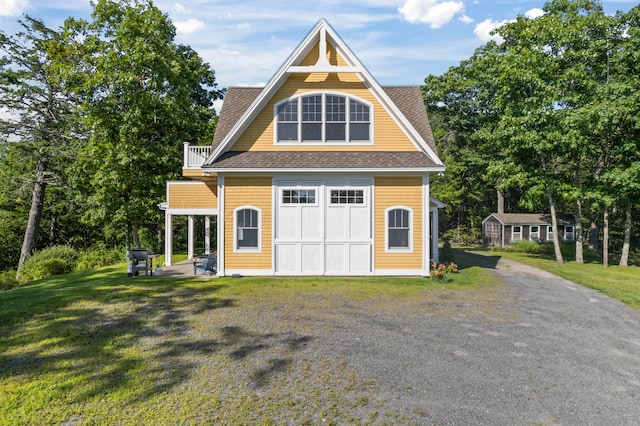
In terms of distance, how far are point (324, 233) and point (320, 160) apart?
2870 millimetres

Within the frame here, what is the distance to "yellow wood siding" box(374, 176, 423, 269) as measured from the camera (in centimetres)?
1520

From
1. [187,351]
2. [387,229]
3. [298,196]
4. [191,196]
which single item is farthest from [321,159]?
[187,351]

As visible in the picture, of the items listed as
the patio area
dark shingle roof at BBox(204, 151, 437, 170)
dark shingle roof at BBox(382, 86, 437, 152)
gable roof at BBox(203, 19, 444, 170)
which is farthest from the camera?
dark shingle roof at BBox(382, 86, 437, 152)

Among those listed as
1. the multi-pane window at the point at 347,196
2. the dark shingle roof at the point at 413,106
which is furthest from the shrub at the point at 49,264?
the dark shingle roof at the point at 413,106

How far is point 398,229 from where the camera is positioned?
50.2 ft

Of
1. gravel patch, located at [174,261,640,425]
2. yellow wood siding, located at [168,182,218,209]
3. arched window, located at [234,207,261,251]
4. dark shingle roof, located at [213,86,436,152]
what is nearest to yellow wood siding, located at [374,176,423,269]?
dark shingle roof, located at [213,86,436,152]

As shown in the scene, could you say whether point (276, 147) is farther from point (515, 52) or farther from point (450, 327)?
point (515, 52)

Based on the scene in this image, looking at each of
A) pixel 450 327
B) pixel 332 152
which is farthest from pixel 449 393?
pixel 332 152

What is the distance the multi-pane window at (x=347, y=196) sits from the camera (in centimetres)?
1526

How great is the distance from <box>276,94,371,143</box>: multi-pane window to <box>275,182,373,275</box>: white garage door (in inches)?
81.4

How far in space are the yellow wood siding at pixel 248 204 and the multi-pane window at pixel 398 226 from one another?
475cm

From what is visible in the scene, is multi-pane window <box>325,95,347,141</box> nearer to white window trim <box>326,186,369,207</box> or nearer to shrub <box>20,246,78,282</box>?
white window trim <box>326,186,369,207</box>

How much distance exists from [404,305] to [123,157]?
62.1 feet

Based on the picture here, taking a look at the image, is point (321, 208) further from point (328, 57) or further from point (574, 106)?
point (574, 106)
